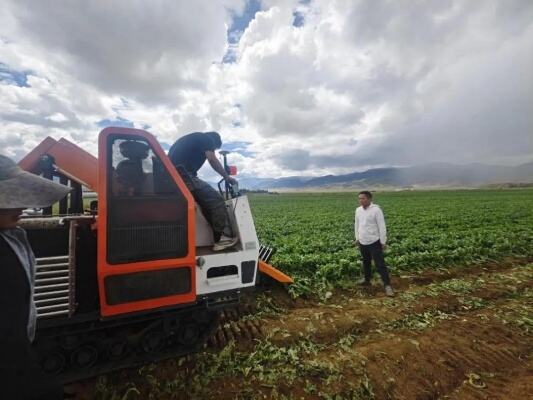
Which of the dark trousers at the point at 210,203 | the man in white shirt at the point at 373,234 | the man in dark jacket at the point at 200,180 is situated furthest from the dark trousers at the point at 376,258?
the dark trousers at the point at 210,203

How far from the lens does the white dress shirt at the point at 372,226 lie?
639cm

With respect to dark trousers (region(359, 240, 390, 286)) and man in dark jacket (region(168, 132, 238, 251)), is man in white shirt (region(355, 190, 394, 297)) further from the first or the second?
man in dark jacket (region(168, 132, 238, 251))

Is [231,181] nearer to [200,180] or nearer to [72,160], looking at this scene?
[200,180]

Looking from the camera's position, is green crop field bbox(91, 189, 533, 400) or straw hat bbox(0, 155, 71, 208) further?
green crop field bbox(91, 189, 533, 400)

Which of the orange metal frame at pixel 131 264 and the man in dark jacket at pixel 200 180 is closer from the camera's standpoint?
the orange metal frame at pixel 131 264

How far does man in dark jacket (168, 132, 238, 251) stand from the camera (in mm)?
3855

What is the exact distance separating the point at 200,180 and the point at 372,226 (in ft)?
13.7

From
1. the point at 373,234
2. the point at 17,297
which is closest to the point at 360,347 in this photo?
the point at 373,234

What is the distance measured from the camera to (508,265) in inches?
333

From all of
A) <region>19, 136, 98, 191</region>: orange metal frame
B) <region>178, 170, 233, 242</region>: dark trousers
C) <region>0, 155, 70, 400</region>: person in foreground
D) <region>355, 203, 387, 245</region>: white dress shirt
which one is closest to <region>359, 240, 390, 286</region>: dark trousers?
<region>355, 203, 387, 245</region>: white dress shirt

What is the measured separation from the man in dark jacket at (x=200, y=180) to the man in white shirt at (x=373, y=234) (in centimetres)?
366

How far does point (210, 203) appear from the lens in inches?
151

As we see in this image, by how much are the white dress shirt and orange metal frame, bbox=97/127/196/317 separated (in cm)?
441

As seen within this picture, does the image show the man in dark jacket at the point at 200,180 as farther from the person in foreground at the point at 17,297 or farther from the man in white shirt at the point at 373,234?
the man in white shirt at the point at 373,234
